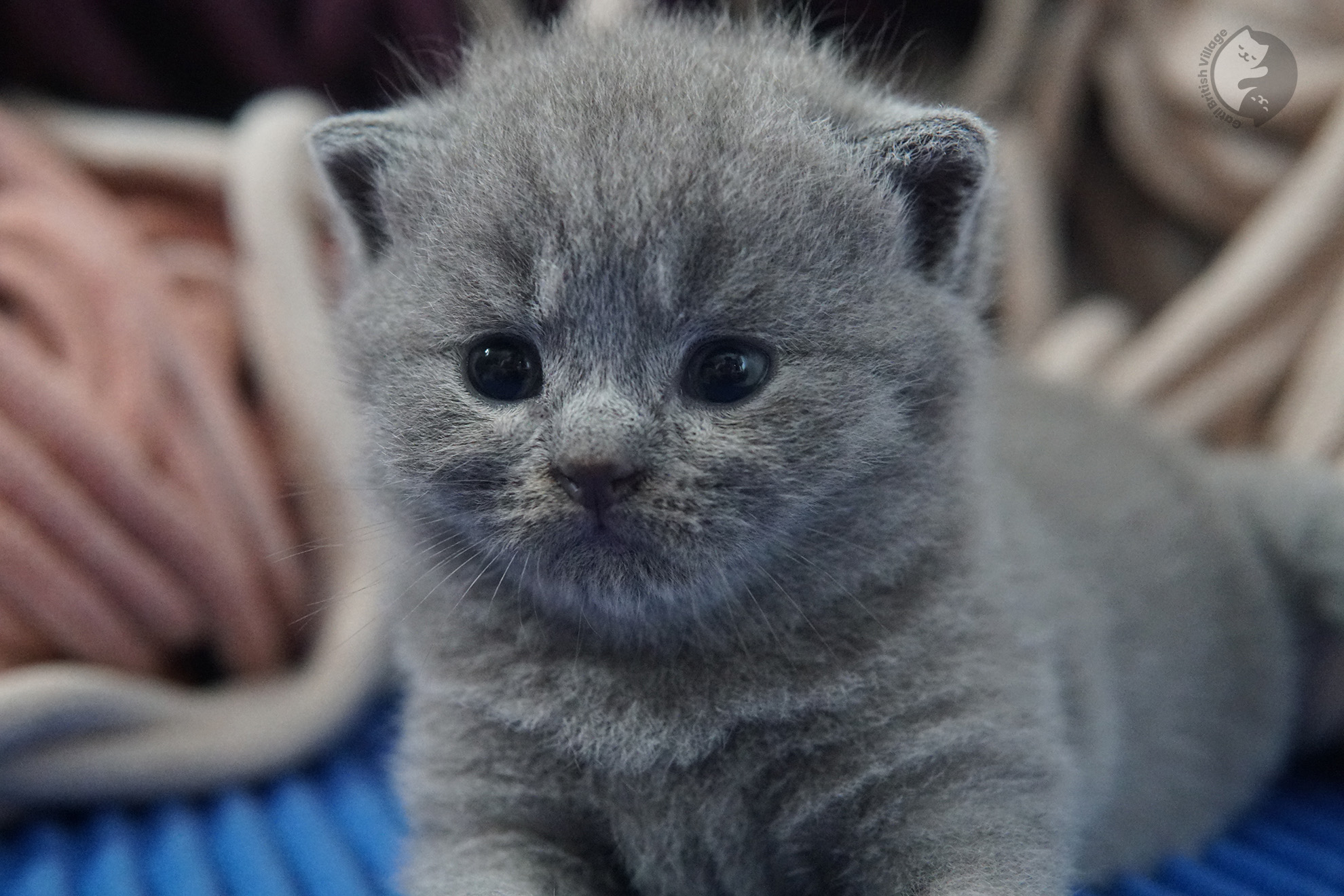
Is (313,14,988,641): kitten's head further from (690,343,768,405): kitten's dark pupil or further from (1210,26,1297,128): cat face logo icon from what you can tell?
(1210,26,1297,128): cat face logo icon

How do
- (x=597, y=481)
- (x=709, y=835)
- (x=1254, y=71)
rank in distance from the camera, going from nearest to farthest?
(x=597, y=481) → (x=709, y=835) → (x=1254, y=71)

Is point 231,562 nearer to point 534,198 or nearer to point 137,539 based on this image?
point 137,539

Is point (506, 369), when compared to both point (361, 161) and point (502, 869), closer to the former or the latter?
point (361, 161)

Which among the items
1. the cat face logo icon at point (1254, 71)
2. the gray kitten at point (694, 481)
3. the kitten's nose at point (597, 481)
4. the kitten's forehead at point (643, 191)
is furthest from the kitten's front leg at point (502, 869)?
the cat face logo icon at point (1254, 71)

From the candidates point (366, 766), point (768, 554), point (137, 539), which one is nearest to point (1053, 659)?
point (768, 554)

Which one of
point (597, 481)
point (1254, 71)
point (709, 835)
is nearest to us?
point (597, 481)

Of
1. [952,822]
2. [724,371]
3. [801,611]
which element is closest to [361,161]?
[724,371]

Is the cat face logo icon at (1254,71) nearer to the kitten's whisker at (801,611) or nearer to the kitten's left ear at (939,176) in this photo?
the kitten's left ear at (939,176)

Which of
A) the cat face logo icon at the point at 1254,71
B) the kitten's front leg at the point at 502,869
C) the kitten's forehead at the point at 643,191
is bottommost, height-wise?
the kitten's front leg at the point at 502,869
